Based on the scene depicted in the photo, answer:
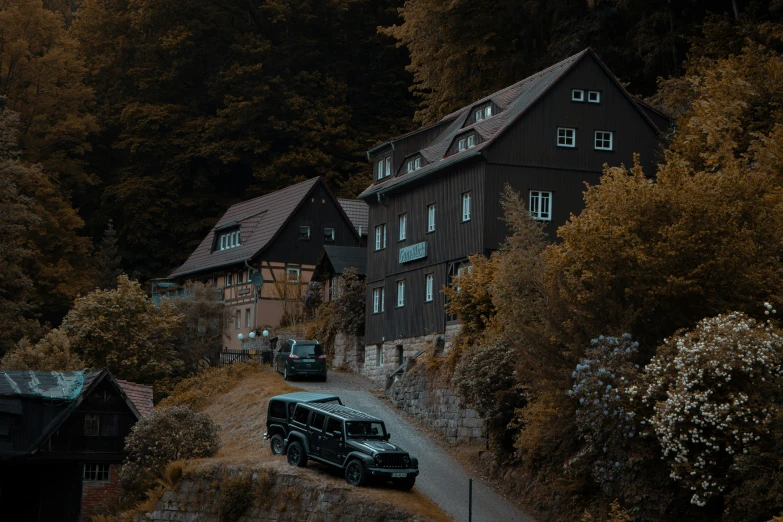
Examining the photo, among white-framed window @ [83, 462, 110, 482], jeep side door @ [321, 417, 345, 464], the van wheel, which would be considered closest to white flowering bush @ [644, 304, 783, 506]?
jeep side door @ [321, 417, 345, 464]

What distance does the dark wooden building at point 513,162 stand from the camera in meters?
38.2

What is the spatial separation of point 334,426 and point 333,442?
393mm

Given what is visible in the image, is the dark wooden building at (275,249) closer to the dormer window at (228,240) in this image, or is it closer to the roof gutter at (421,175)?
the dormer window at (228,240)

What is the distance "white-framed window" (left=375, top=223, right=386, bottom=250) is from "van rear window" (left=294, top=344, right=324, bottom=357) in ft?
16.7

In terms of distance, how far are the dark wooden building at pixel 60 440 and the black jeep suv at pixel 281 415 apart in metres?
9.56

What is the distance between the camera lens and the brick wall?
3819 centimetres

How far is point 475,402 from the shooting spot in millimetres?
29938

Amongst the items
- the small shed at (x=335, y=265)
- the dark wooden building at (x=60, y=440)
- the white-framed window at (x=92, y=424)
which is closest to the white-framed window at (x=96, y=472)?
the dark wooden building at (x=60, y=440)

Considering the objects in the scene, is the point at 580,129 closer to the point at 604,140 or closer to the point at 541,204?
the point at 604,140

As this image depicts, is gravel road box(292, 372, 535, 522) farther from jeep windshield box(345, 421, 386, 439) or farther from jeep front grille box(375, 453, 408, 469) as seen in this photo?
jeep windshield box(345, 421, 386, 439)

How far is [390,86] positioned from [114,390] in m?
43.1

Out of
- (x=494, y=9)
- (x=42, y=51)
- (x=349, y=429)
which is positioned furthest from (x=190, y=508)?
(x=42, y=51)

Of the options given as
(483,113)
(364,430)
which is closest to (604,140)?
(483,113)

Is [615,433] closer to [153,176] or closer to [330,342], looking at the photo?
[330,342]
